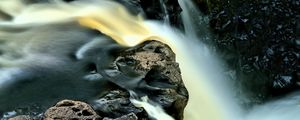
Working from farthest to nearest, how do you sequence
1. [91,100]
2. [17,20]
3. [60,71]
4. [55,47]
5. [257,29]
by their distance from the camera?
[257,29] < [17,20] < [55,47] < [60,71] < [91,100]

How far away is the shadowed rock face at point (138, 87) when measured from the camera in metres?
5.19

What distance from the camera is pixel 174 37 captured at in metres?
7.70

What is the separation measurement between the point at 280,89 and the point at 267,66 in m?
0.35

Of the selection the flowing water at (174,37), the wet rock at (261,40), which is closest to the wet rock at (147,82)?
the flowing water at (174,37)

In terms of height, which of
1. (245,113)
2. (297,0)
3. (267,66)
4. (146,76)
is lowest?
(146,76)

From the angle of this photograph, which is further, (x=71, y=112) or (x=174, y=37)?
(x=174, y=37)

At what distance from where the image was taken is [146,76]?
5.96 m

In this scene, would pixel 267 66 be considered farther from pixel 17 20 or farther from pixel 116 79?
pixel 17 20

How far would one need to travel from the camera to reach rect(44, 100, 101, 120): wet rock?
4977 millimetres

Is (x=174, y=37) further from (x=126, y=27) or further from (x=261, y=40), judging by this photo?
(x=261, y=40)

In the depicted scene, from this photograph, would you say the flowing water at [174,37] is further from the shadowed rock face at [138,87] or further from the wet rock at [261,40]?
the shadowed rock face at [138,87]

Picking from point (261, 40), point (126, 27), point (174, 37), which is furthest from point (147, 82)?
point (261, 40)

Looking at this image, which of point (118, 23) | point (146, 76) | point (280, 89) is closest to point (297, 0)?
point (280, 89)

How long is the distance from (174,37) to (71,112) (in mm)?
2945
